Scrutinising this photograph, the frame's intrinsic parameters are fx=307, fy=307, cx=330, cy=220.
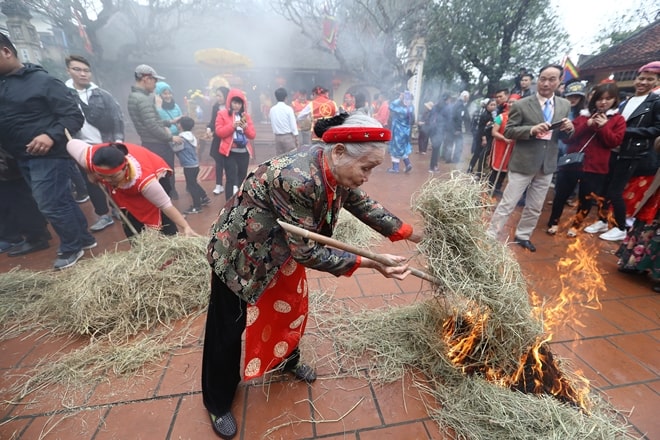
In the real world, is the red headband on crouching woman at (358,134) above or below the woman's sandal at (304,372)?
above

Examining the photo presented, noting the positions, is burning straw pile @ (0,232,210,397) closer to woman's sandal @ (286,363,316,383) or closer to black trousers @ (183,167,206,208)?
woman's sandal @ (286,363,316,383)

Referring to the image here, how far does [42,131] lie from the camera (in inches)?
131

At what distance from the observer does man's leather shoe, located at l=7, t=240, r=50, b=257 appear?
3.94 m

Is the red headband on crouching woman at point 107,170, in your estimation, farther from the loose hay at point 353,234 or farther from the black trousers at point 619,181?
the black trousers at point 619,181

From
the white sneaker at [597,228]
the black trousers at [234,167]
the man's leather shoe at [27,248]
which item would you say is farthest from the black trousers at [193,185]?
the white sneaker at [597,228]

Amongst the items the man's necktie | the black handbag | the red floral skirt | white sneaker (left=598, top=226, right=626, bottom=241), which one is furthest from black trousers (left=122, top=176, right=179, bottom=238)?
white sneaker (left=598, top=226, right=626, bottom=241)

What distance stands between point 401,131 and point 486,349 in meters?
7.07

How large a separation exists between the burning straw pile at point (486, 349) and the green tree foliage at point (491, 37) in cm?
1812

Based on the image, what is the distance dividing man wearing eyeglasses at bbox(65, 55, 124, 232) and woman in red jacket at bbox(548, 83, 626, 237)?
662cm

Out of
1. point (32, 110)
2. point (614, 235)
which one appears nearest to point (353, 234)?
point (614, 235)

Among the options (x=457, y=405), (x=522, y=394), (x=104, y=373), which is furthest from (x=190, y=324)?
(x=522, y=394)

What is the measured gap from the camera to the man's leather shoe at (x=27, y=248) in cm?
394

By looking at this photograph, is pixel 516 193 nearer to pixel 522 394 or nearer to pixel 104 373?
pixel 522 394

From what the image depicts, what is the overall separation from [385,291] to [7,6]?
20492 millimetres
